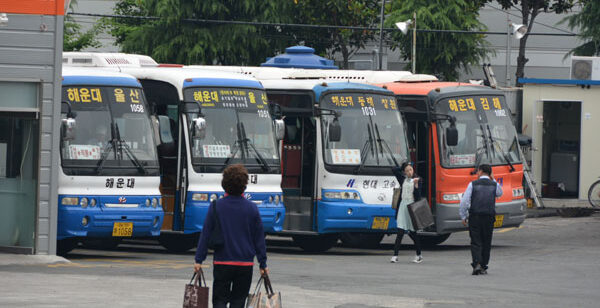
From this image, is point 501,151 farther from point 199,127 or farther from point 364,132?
point 199,127

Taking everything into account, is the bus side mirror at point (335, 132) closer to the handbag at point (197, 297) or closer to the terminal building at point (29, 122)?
the terminal building at point (29, 122)

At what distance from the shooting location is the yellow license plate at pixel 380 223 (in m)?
21.1

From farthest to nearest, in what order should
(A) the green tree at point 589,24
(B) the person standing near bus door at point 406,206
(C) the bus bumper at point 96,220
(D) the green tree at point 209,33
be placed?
(D) the green tree at point 209,33 < (A) the green tree at point 589,24 < (B) the person standing near bus door at point 406,206 < (C) the bus bumper at point 96,220

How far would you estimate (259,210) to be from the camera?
1911 centimetres

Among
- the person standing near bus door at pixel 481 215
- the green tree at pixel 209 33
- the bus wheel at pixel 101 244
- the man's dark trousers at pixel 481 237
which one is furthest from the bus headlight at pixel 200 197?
the green tree at pixel 209 33

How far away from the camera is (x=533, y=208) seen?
32.0m

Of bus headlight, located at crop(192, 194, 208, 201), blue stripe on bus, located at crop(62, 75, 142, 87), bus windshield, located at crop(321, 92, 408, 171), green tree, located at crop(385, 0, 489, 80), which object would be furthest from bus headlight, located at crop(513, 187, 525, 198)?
green tree, located at crop(385, 0, 489, 80)

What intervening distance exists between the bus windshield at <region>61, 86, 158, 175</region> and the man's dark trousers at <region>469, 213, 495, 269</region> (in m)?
5.11

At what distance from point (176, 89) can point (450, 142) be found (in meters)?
5.09

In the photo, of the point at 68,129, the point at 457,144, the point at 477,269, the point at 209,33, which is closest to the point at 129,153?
the point at 68,129

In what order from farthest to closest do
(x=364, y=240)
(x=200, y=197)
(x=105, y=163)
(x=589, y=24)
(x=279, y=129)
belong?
(x=589, y=24), (x=364, y=240), (x=279, y=129), (x=200, y=197), (x=105, y=163)

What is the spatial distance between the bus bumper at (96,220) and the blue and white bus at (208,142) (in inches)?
42.2

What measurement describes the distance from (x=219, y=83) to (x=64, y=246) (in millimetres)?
3724

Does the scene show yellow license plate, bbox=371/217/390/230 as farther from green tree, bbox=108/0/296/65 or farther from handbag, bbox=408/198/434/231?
green tree, bbox=108/0/296/65
